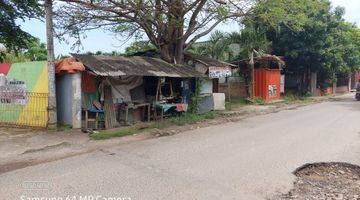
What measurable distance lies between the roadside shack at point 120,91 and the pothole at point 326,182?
7730 millimetres

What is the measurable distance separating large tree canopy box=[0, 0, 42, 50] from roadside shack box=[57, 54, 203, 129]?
1.89 meters

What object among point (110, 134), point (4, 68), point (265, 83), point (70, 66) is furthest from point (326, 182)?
point (265, 83)

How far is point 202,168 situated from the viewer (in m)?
7.73

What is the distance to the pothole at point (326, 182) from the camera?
6125mm

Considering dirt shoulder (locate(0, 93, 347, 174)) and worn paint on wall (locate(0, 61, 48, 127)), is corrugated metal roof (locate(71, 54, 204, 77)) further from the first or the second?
dirt shoulder (locate(0, 93, 347, 174))

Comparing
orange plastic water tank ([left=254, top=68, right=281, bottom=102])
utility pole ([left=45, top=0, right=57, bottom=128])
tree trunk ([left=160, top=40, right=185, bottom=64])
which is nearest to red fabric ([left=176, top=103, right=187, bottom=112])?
tree trunk ([left=160, top=40, right=185, bottom=64])

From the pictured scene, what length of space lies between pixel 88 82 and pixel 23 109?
8.10 ft

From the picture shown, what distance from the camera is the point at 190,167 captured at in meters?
7.82

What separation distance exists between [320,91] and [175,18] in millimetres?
25092

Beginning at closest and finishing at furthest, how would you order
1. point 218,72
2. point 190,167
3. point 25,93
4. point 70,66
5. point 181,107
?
point 190,167 < point 70,66 < point 25,93 < point 181,107 < point 218,72

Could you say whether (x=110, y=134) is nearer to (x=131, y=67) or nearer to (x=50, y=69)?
(x=50, y=69)

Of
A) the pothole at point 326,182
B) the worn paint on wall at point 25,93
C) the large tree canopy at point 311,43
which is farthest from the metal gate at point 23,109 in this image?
the large tree canopy at point 311,43

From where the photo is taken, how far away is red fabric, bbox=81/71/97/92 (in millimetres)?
14156

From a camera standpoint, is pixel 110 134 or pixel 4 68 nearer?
pixel 110 134
